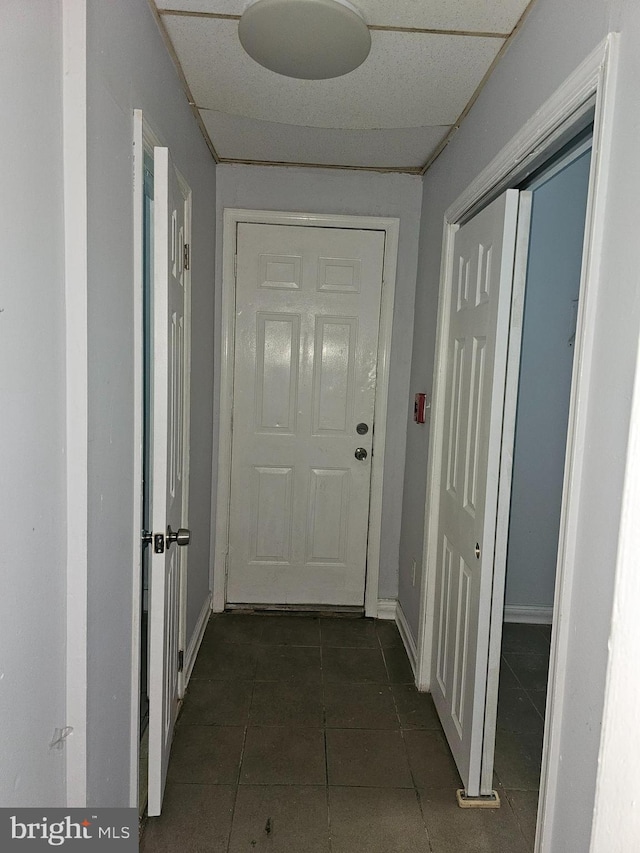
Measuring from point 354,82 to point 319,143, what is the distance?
725 mm

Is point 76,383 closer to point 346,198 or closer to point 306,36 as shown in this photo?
point 306,36

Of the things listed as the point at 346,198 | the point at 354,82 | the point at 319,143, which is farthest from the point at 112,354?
the point at 346,198

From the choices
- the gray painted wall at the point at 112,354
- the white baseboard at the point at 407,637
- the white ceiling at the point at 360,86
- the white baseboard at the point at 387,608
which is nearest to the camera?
the gray painted wall at the point at 112,354

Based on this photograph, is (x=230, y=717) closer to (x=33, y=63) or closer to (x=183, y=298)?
(x=183, y=298)

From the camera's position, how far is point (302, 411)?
3307 millimetres

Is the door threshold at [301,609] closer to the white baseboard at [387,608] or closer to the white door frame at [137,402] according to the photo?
the white baseboard at [387,608]

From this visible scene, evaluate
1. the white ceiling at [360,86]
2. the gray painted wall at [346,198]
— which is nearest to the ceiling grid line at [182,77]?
the white ceiling at [360,86]

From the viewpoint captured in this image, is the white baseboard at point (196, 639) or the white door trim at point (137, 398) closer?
the white door trim at point (137, 398)

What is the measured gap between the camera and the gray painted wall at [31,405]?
0.97 metres

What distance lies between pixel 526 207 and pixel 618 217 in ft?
2.45

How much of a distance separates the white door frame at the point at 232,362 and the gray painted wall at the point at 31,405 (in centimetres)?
204

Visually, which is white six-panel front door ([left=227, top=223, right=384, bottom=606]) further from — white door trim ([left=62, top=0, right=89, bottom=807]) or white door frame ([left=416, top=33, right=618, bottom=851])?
white door trim ([left=62, top=0, right=89, bottom=807])

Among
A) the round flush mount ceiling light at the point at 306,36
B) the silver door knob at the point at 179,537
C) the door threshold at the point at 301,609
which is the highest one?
the round flush mount ceiling light at the point at 306,36

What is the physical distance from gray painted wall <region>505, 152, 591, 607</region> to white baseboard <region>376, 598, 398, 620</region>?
65 cm
